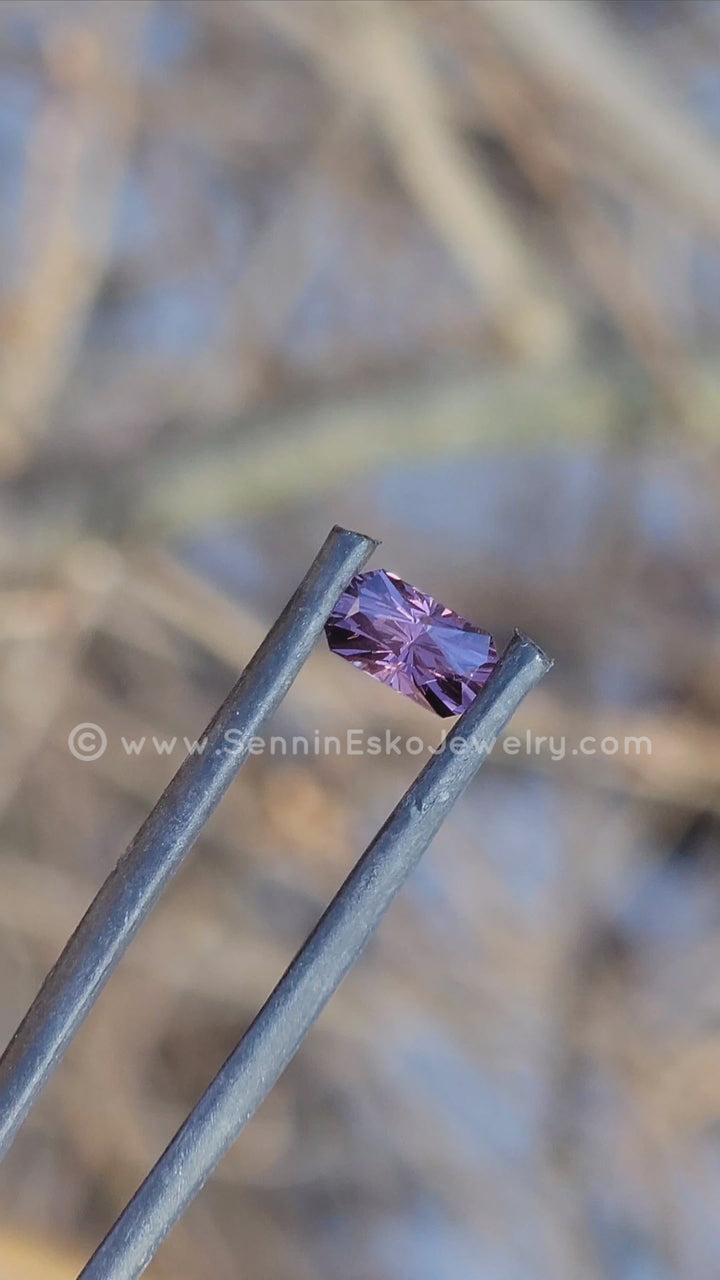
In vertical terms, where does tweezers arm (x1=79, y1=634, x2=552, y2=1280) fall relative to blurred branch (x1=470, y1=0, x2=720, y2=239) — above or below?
below

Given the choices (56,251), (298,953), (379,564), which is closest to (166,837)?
(298,953)

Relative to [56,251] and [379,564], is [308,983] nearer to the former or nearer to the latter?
[379,564]

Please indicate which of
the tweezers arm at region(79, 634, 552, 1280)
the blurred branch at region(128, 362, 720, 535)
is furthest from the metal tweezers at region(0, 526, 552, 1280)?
the blurred branch at region(128, 362, 720, 535)

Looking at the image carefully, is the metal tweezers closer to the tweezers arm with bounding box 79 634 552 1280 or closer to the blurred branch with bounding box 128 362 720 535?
the tweezers arm with bounding box 79 634 552 1280

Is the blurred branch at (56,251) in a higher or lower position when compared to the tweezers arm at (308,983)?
higher

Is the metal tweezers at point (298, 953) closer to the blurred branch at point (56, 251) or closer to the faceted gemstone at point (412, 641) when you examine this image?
the faceted gemstone at point (412, 641)

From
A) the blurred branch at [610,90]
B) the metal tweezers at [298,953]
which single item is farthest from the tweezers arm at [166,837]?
the blurred branch at [610,90]
